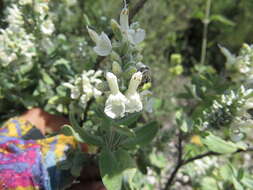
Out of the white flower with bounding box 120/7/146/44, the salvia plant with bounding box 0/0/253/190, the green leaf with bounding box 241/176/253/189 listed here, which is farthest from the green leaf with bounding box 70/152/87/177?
the green leaf with bounding box 241/176/253/189

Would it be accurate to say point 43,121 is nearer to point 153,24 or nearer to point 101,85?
point 101,85

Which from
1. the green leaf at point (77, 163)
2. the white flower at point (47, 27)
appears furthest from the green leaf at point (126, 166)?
the white flower at point (47, 27)

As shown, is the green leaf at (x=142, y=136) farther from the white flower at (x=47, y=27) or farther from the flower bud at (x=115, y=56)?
the white flower at (x=47, y=27)

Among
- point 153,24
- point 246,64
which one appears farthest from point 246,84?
point 153,24

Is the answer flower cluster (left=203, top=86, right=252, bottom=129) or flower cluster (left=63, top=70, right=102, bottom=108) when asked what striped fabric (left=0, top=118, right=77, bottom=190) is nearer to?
flower cluster (left=63, top=70, right=102, bottom=108)

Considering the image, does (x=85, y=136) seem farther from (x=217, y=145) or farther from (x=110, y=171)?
(x=217, y=145)

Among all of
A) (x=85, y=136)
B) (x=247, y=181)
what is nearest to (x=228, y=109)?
(x=247, y=181)

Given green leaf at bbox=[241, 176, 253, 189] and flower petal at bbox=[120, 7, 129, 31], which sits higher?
flower petal at bbox=[120, 7, 129, 31]
